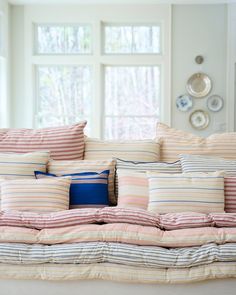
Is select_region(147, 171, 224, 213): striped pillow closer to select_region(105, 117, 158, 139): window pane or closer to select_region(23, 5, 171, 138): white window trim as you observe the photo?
select_region(23, 5, 171, 138): white window trim

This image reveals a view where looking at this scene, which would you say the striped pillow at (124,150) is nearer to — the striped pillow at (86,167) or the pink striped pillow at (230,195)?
the striped pillow at (86,167)

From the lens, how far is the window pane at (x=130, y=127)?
6289 mm

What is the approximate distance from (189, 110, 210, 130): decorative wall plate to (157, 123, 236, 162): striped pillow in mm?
2941

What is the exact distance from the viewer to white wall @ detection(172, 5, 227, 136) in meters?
6.02

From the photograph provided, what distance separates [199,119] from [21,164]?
3.68 metres

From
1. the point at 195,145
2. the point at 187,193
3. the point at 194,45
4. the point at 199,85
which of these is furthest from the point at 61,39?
the point at 187,193

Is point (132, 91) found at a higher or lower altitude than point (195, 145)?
higher

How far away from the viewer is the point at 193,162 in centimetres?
283

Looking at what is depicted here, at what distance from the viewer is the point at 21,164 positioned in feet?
9.29

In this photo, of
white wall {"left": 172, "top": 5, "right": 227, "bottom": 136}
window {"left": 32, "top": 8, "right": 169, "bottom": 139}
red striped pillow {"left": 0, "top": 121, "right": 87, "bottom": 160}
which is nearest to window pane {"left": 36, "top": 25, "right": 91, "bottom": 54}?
window {"left": 32, "top": 8, "right": 169, "bottom": 139}

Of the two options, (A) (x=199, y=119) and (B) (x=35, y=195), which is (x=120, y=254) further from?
(A) (x=199, y=119)

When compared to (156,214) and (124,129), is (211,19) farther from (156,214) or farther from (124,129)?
(156,214)

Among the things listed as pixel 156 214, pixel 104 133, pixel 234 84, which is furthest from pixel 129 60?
pixel 156 214

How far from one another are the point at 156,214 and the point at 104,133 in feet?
13.0
